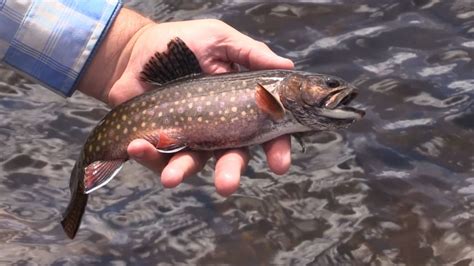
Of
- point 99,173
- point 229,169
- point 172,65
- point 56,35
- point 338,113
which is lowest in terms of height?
point 99,173

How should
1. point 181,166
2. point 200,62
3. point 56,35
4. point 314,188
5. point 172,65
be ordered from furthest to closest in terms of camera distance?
point 314,188, point 56,35, point 200,62, point 172,65, point 181,166

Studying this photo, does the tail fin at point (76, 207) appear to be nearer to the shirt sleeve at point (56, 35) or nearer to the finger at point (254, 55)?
the shirt sleeve at point (56, 35)

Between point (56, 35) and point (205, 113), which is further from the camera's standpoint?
point (56, 35)

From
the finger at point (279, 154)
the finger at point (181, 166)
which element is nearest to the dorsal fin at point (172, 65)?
the finger at point (181, 166)

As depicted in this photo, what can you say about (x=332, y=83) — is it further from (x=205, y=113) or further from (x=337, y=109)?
(x=205, y=113)

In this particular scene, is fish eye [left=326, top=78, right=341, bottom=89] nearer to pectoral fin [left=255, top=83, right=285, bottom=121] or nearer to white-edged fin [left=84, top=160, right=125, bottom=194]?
pectoral fin [left=255, top=83, right=285, bottom=121]

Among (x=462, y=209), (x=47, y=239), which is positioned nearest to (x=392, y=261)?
(x=462, y=209)

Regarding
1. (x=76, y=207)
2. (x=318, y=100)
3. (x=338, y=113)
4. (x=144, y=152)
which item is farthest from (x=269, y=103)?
(x=76, y=207)
